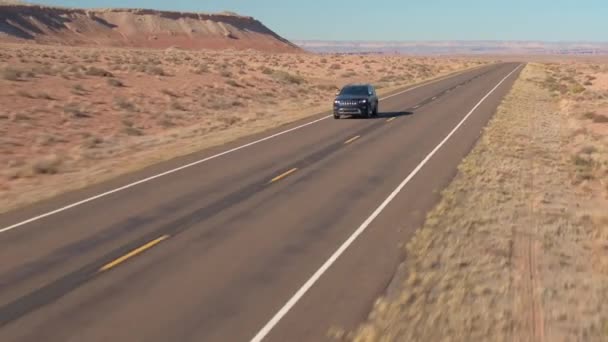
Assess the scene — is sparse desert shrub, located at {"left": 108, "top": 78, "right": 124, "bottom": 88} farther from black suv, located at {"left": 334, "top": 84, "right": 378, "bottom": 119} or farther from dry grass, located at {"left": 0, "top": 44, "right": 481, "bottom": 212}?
black suv, located at {"left": 334, "top": 84, "right": 378, "bottom": 119}

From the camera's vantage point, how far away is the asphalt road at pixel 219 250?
Answer: 27.9ft

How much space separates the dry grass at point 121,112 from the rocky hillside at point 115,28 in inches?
3236

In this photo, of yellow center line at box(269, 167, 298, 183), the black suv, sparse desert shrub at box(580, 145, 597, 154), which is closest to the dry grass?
the black suv

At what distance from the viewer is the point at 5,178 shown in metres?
19.8

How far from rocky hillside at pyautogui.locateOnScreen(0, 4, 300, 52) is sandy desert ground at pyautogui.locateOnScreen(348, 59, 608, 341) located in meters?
123

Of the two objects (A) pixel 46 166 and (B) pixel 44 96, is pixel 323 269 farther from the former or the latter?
(B) pixel 44 96

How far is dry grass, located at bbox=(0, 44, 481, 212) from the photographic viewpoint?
72.4 feet

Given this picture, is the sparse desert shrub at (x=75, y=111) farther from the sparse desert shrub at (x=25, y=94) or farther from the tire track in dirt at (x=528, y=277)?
the tire track in dirt at (x=528, y=277)

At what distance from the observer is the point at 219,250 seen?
11680 mm

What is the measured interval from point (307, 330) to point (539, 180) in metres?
12.5

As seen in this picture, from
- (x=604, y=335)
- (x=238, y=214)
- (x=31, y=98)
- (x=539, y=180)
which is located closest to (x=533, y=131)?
(x=539, y=180)

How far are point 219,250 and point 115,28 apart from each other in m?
168

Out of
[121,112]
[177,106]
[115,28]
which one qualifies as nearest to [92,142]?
[121,112]

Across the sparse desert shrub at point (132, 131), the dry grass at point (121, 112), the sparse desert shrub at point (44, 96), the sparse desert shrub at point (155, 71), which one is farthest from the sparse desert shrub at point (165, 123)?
the sparse desert shrub at point (155, 71)
